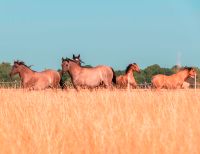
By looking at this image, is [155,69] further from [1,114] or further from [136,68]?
[1,114]

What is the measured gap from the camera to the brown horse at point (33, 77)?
915 inches

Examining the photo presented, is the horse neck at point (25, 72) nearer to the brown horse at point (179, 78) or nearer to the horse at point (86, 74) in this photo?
the horse at point (86, 74)

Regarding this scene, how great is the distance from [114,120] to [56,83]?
18717 millimetres

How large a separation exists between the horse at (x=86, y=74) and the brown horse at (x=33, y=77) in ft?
5.85

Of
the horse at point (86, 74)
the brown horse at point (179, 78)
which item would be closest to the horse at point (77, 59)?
the horse at point (86, 74)

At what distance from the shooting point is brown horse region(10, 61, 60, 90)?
23.2 m

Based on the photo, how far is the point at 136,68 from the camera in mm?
26688

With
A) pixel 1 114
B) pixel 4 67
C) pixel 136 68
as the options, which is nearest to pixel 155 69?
pixel 4 67

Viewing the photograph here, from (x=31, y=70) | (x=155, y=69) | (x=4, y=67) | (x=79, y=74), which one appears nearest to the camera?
(x=79, y=74)

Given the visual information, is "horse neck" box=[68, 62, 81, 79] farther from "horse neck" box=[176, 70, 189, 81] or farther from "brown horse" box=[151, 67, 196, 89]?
"horse neck" box=[176, 70, 189, 81]

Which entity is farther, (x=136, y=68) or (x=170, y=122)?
(x=136, y=68)

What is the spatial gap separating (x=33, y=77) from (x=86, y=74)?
3119 millimetres

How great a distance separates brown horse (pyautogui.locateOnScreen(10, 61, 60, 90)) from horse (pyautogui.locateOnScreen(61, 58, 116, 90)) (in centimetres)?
178

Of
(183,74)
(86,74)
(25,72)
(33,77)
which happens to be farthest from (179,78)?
(25,72)
